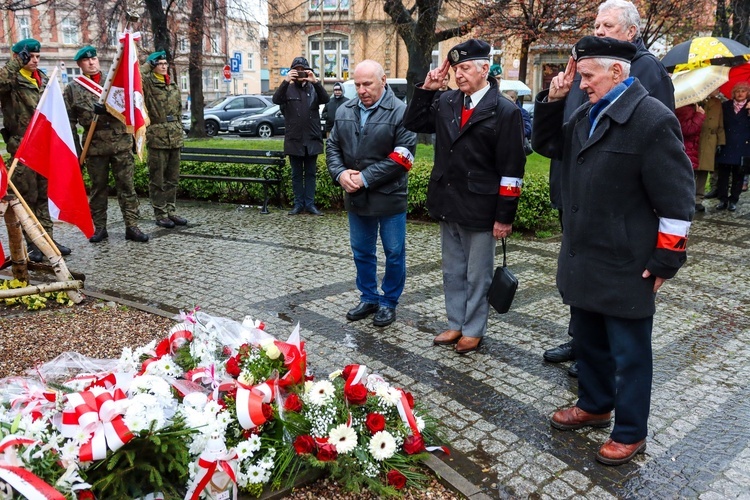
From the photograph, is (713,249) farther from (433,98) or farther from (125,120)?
(125,120)

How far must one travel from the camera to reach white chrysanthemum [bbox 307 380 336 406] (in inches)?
127

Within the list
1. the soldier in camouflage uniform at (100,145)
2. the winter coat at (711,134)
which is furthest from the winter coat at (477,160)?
the winter coat at (711,134)

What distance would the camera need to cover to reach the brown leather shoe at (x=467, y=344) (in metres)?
4.82

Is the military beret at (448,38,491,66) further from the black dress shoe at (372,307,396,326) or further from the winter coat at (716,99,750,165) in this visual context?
the winter coat at (716,99,750,165)

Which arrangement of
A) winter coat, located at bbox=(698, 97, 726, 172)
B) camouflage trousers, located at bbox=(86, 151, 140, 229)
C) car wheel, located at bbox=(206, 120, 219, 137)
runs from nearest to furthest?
camouflage trousers, located at bbox=(86, 151, 140, 229) → winter coat, located at bbox=(698, 97, 726, 172) → car wheel, located at bbox=(206, 120, 219, 137)

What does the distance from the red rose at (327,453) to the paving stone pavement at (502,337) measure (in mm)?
671

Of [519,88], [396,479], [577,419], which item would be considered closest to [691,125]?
[577,419]

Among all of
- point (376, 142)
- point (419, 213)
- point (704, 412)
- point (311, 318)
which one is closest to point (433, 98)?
point (376, 142)

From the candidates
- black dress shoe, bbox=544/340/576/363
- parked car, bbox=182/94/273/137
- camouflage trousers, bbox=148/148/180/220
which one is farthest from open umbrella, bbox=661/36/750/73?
parked car, bbox=182/94/273/137

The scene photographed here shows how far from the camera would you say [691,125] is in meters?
10.2

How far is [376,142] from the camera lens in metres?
5.17

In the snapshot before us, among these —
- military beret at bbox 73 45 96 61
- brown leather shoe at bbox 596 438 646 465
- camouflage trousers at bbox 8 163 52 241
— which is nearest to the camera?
brown leather shoe at bbox 596 438 646 465

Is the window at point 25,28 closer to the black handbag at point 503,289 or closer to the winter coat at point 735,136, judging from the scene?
the winter coat at point 735,136

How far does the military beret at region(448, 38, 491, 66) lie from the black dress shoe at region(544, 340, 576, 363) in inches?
80.3
